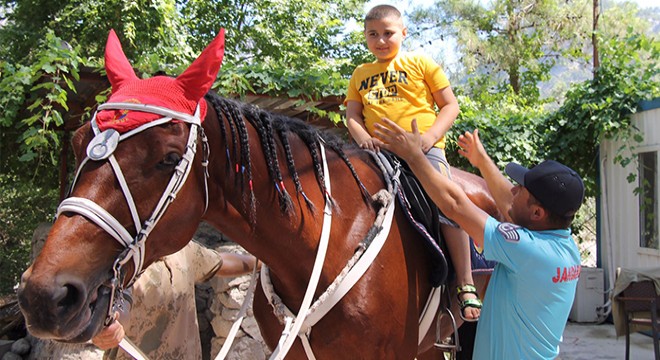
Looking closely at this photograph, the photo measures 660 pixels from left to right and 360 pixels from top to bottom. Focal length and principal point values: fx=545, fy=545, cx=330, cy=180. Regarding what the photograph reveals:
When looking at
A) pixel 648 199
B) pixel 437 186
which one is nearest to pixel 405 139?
pixel 437 186

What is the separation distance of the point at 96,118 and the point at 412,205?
1.38 metres

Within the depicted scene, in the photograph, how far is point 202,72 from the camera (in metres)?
1.80

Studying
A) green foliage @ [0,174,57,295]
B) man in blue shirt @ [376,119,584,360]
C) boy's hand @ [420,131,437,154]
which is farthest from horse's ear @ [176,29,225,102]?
green foliage @ [0,174,57,295]

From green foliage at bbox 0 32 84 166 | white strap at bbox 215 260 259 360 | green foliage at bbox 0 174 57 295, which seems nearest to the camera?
white strap at bbox 215 260 259 360

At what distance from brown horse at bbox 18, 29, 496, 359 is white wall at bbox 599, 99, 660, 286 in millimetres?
6504

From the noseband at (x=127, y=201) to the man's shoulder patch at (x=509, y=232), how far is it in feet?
3.67

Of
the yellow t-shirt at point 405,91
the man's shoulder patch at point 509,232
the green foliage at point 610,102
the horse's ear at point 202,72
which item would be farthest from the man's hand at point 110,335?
the green foliage at point 610,102

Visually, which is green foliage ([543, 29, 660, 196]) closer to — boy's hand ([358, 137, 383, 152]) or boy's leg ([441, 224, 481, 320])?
boy's leg ([441, 224, 481, 320])

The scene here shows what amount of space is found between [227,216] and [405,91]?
128cm

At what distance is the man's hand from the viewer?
1759mm

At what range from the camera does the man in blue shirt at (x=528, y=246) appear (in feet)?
6.47

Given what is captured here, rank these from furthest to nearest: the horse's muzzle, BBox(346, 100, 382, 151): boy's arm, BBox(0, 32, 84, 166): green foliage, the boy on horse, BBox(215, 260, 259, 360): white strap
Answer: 1. BBox(0, 32, 84, 166): green foliage
2. the boy on horse
3. BBox(346, 100, 382, 151): boy's arm
4. BBox(215, 260, 259, 360): white strap
5. the horse's muzzle

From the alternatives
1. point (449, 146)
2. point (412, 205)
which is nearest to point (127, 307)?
point (412, 205)

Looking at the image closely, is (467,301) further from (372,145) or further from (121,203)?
(121,203)
